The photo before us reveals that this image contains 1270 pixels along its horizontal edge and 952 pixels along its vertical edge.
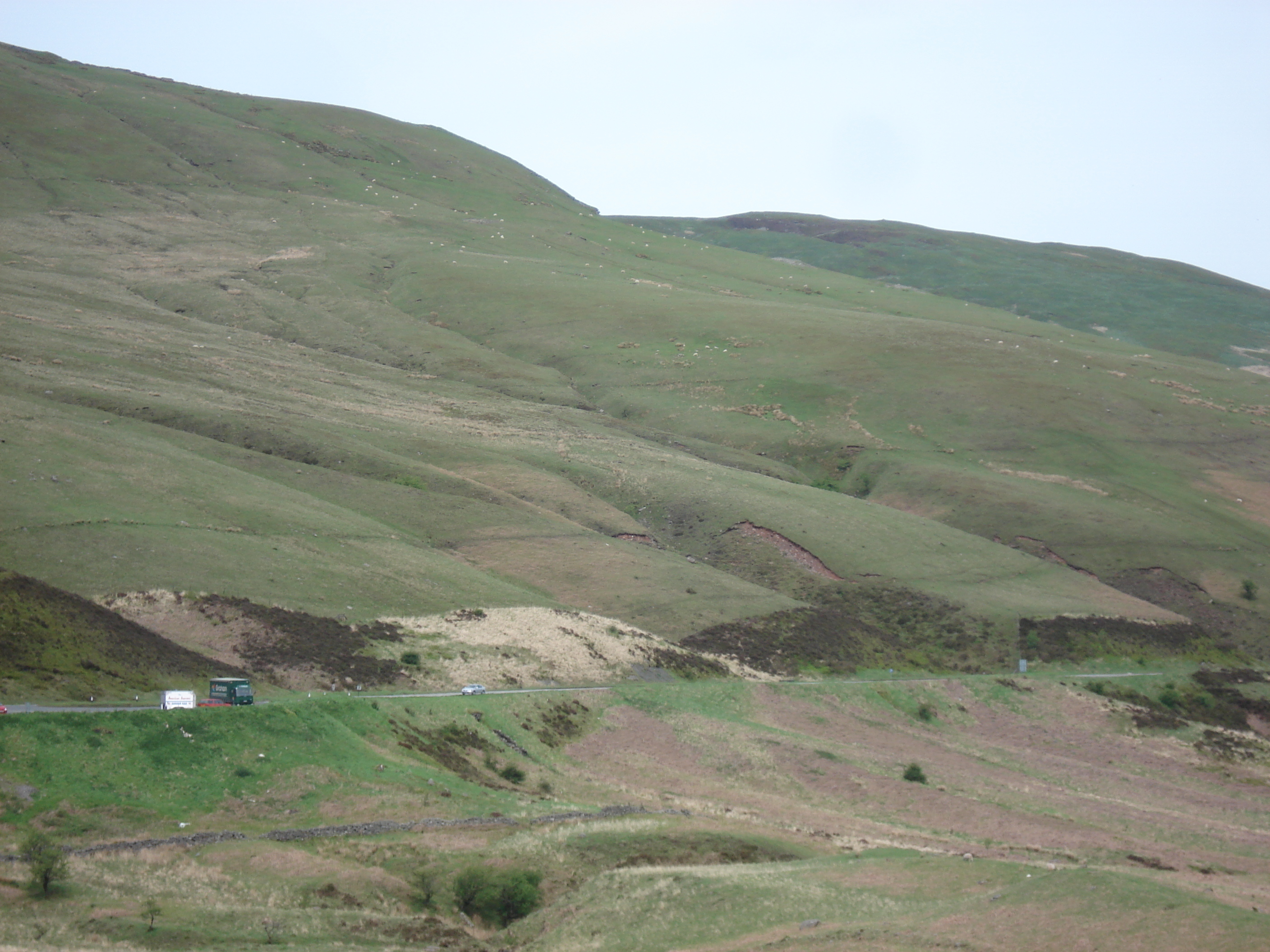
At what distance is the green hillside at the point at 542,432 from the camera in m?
68.3

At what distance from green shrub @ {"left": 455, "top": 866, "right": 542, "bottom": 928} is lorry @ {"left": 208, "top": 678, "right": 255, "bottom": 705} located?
46.8 ft

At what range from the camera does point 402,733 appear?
138 feet

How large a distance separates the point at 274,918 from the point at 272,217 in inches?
7105

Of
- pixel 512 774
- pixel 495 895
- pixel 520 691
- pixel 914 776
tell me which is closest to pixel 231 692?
pixel 512 774

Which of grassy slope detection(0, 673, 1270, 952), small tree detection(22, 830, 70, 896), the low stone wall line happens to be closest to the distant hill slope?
grassy slope detection(0, 673, 1270, 952)

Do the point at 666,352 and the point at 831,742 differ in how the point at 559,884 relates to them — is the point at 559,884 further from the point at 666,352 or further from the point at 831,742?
the point at 666,352

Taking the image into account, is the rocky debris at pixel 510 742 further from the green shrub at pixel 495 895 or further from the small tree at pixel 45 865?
the small tree at pixel 45 865

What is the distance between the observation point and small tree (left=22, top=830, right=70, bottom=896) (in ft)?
85.1

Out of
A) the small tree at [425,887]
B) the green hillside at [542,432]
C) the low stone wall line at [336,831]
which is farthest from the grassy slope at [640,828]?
the green hillside at [542,432]

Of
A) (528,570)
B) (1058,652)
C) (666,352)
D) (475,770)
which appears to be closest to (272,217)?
(666,352)

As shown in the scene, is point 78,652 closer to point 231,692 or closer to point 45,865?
point 231,692

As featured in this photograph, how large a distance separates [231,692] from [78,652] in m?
6.81

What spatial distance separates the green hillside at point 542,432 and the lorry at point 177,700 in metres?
16.1

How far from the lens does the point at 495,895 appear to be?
29719mm
